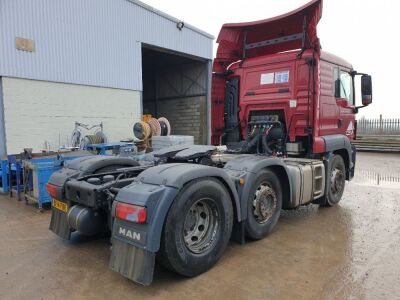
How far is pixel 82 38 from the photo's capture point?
40.2ft

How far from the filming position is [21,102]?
10789 mm

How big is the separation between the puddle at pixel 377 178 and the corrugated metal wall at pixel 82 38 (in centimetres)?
977

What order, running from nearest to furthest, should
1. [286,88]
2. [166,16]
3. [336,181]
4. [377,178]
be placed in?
[286,88] → [336,181] → [377,178] → [166,16]

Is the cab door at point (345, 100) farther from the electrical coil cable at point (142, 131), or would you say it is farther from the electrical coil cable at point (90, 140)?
the electrical coil cable at point (142, 131)

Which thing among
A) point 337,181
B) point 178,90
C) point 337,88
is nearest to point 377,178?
point 337,181

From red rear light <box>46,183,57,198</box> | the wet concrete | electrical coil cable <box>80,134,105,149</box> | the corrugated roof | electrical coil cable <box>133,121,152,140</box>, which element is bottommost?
the wet concrete

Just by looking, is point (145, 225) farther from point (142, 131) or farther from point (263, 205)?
point (142, 131)

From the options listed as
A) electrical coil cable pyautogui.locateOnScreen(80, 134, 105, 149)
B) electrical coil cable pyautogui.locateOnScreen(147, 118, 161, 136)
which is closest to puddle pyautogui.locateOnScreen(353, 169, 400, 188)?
electrical coil cable pyautogui.locateOnScreen(147, 118, 161, 136)

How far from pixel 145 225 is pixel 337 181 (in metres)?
4.61

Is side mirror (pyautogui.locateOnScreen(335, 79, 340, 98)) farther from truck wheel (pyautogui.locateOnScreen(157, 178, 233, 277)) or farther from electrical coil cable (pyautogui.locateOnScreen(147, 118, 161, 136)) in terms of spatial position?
electrical coil cable (pyautogui.locateOnScreen(147, 118, 161, 136))

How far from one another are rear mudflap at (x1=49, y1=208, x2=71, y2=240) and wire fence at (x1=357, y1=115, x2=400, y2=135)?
80.6 ft

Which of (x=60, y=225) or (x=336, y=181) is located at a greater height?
(x=336, y=181)

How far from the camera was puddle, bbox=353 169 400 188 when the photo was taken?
845 centimetres

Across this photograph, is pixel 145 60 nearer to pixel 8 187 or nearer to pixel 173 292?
pixel 8 187
